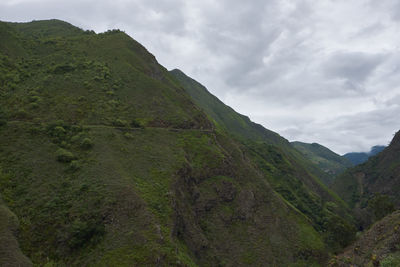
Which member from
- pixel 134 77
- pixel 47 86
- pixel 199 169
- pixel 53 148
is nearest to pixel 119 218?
pixel 53 148

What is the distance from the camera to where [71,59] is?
87250 mm

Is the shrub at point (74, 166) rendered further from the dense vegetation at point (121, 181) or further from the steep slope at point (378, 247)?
the steep slope at point (378, 247)

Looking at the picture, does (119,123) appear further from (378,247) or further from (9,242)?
(378,247)

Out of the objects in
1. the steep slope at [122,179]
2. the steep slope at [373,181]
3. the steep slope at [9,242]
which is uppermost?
the steep slope at [373,181]

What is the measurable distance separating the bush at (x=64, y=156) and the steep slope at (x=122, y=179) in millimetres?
191

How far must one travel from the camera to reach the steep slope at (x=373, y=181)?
134m

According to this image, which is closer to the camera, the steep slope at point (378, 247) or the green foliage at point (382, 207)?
the steep slope at point (378, 247)

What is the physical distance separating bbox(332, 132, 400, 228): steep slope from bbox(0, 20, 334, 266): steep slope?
306 feet

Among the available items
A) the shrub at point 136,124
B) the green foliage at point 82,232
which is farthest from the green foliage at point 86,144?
the green foliage at point 82,232

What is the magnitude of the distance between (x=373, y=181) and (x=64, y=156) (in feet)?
595

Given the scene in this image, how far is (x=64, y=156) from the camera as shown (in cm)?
4491

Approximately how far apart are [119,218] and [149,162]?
1656 cm

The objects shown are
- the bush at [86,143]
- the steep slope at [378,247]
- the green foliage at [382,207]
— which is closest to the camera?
the steep slope at [378,247]

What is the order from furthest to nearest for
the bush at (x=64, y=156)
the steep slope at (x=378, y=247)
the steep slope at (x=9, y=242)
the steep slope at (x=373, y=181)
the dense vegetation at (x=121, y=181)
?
the steep slope at (x=373, y=181), the bush at (x=64, y=156), the dense vegetation at (x=121, y=181), the steep slope at (x=378, y=247), the steep slope at (x=9, y=242)
